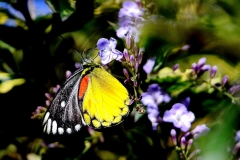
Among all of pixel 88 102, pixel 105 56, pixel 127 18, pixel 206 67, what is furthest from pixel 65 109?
pixel 206 67

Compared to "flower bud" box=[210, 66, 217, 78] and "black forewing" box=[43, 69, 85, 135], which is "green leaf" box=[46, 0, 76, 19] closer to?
"black forewing" box=[43, 69, 85, 135]

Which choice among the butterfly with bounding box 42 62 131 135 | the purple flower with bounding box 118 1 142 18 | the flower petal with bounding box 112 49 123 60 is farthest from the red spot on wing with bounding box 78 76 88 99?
the purple flower with bounding box 118 1 142 18

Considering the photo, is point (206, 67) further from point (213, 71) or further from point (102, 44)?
point (102, 44)

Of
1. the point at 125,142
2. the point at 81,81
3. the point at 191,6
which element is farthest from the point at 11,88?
the point at 191,6

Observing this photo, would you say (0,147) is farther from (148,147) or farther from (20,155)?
(148,147)

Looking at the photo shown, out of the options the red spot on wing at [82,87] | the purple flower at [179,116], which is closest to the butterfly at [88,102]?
the red spot on wing at [82,87]

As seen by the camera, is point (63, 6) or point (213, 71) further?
point (63, 6)

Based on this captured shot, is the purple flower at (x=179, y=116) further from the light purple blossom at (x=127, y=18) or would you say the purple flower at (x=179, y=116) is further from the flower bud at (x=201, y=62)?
the light purple blossom at (x=127, y=18)
